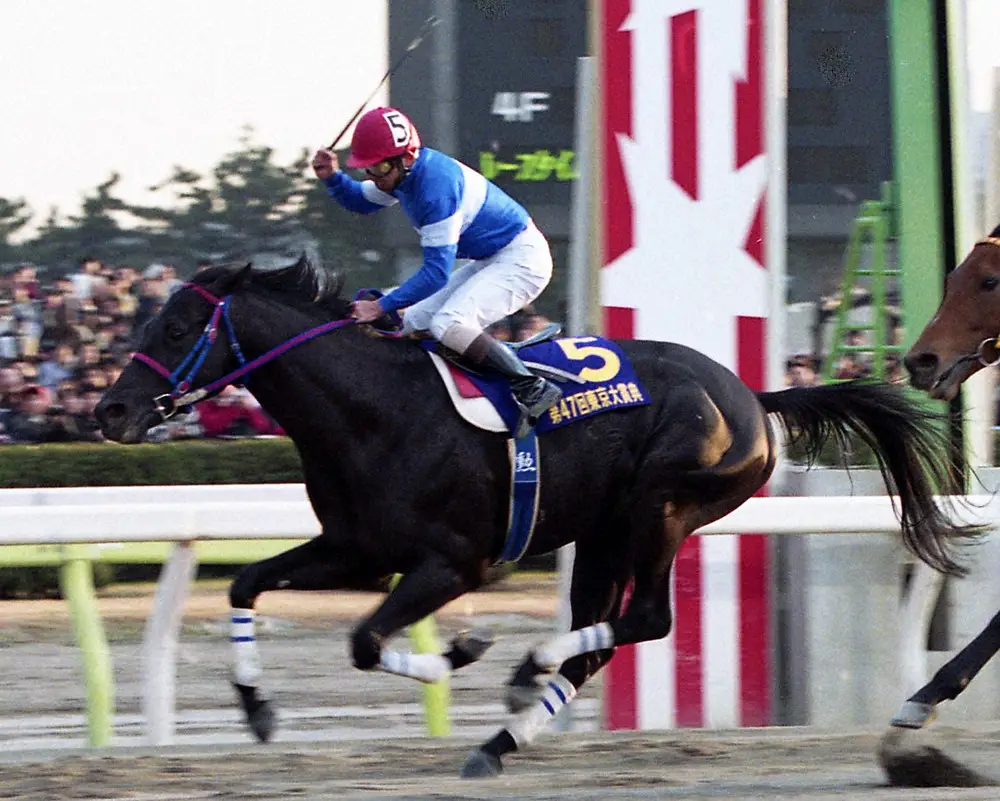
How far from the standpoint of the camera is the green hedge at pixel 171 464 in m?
9.62

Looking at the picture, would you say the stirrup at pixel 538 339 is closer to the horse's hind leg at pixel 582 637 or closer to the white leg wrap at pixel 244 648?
the horse's hind leg at pixel 582 637

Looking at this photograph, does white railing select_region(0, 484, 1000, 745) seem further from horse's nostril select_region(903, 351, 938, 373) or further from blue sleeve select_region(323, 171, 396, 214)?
blue sleeve select_region(323, 171, 396, 214)

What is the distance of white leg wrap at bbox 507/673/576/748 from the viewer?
4.61 meters

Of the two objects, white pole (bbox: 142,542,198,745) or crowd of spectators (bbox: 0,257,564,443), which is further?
crowd of spectators (bbox: 0,257,564,443)

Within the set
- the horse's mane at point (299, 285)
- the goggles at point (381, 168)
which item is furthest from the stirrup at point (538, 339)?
the goggles at point (381, 168)

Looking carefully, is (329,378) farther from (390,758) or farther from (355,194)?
(390,758)

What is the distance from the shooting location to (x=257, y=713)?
4.86m

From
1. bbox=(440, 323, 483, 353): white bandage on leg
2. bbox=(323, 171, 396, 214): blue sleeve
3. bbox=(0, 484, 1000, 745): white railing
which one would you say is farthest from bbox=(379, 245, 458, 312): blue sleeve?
bbox=(0, 484, 1000, 745): white railing

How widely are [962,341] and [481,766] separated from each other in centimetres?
166

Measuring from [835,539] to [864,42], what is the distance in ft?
26.7

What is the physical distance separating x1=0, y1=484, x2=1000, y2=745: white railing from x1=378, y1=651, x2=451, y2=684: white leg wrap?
79 cm

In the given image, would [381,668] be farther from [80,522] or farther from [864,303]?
[864,303]

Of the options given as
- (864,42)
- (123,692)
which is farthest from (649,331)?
(864,42)

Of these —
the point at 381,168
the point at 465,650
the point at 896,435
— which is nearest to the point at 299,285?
the point at 381,168
